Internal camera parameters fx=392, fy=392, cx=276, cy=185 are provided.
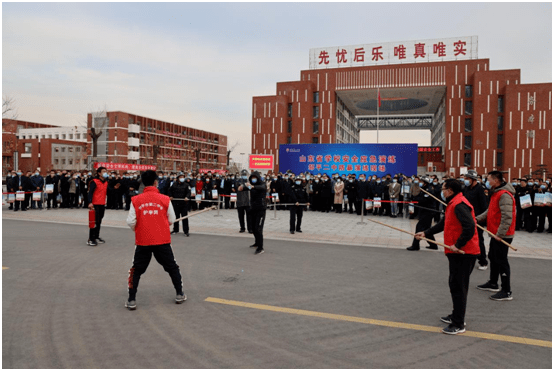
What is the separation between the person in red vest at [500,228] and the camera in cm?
581

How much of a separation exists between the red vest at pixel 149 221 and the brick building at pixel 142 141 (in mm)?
65530

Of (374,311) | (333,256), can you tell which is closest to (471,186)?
(333,256)

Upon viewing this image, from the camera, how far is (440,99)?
58.4m

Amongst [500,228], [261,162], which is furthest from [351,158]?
[500,228]

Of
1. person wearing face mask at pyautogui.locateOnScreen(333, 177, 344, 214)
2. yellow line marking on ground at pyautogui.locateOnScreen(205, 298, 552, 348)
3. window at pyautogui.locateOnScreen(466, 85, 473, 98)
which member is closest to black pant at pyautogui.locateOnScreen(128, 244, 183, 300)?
yellow line marking on ground at pyautogui.locateOnScreen(205, 298, 552, 348)

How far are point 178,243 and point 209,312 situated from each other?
521 cm

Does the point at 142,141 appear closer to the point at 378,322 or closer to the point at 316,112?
the point at 316,112

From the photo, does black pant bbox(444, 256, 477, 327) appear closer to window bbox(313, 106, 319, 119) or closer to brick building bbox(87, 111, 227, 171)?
window bbox(313, 106, 319, 119)

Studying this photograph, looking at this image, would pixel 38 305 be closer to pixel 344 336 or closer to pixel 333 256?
pixel 344 336

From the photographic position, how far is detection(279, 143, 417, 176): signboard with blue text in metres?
21.8

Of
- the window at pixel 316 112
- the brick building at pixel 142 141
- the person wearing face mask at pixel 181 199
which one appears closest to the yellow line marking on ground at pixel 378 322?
the person wearing face mask at pixel 181 199

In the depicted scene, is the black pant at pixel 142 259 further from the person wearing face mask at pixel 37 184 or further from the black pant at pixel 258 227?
the person wearing face mask at pixel 37 184

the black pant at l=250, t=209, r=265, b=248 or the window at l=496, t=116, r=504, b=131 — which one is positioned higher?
the window at l=496, t=116, r=504, b=131

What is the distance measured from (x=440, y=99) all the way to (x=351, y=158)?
4203 cm
